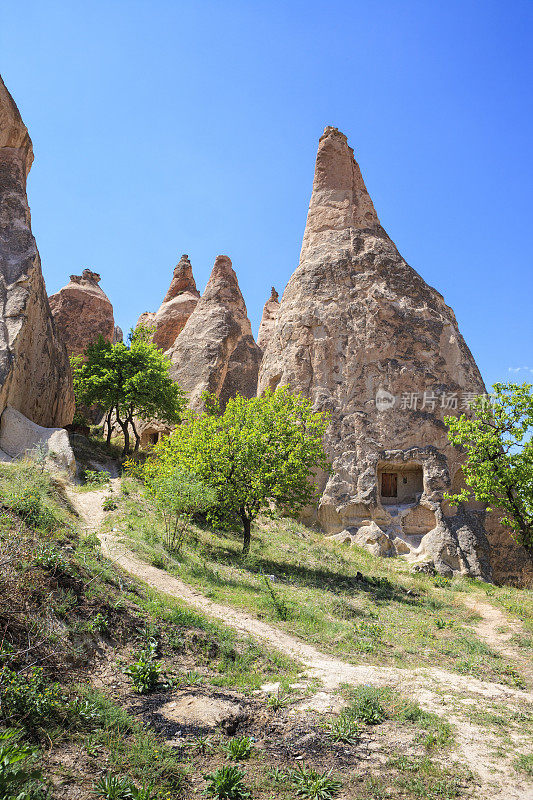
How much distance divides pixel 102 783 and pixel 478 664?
25.9 feet

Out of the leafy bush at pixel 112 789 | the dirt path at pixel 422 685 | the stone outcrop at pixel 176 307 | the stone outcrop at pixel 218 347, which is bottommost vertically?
the dirt path at pixel 422 685

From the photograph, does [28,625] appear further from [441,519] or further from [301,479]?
[441,519]

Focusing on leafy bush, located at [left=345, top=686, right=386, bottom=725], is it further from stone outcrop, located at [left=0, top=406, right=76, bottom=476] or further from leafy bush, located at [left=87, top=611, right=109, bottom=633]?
stone outcrop, located at [left=0, top=406, right=76, bottom=476]

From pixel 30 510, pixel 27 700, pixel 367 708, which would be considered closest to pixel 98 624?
pixel 27 700

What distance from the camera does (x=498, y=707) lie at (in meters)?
7.27

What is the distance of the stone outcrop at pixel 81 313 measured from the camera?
39406 mm

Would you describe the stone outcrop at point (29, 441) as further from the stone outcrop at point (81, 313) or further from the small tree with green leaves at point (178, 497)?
the stone outcrop at point (81, 313)

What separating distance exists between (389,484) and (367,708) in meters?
17.1

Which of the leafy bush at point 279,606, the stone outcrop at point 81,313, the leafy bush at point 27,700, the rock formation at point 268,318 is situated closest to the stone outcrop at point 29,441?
the leafy bush at point 279,606

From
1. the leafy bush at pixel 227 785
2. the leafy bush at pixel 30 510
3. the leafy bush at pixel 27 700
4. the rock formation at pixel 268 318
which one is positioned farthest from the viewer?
the rock formation at pixel 268 318

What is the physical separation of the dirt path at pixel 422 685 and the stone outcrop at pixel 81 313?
29833 mm

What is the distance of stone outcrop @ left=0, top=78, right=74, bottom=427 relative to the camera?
19359 millimetres

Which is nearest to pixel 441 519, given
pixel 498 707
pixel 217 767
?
pixel 498 707

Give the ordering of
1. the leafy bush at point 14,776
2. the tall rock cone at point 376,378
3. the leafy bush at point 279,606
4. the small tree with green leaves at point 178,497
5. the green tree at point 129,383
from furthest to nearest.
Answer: the green tree at point 129,383, the tall rock cone at point 376,378, the small tree with green leaves at point 178,497, the leafy bush at point 279,606, the leafy bush at point 14,776
